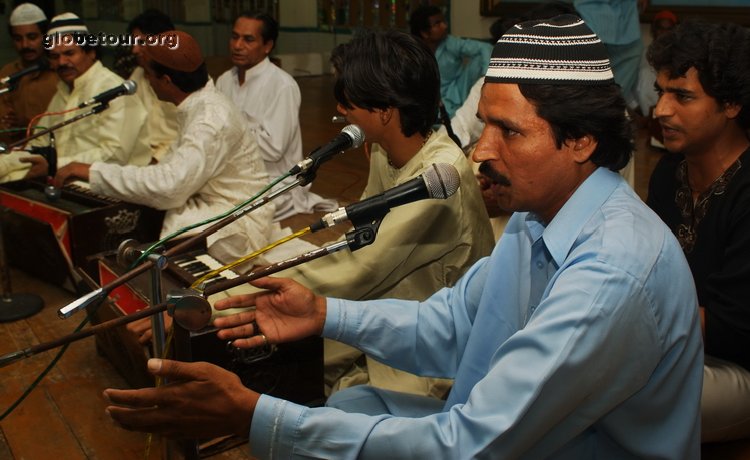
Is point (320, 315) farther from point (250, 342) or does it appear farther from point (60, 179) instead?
point (60, 179)

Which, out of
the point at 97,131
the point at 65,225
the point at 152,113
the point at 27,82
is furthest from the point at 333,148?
the point at 27,82

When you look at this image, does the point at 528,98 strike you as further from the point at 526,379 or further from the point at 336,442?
the point at 336,442

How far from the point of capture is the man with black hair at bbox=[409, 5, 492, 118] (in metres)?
5.80

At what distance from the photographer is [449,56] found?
5895 millimetres

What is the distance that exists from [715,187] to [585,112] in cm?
106

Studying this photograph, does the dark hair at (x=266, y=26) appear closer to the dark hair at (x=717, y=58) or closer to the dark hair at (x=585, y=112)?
the dark hair at (x=717, y=58)

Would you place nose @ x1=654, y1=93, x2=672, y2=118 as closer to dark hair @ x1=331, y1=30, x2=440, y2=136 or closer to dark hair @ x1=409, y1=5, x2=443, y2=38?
dark hair @ x1=331, y1=30, x2=440, y2=136

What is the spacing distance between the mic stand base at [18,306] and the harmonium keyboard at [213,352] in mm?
757

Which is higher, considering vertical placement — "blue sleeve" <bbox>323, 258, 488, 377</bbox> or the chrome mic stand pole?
"blue sleeve" <bbox>323, 258, 488, 377</bbox>

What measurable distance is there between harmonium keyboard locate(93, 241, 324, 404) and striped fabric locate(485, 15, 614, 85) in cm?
105

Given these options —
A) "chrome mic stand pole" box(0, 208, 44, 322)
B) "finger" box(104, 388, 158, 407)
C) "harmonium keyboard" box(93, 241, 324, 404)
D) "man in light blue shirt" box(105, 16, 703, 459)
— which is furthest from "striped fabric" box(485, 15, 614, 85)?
"chrome mic stand pole" box(0, 208, 44, 322)

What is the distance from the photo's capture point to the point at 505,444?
3.77ft

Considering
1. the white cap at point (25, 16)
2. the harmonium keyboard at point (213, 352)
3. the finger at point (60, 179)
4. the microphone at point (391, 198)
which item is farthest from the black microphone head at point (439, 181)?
the white cap at point (25, 16)

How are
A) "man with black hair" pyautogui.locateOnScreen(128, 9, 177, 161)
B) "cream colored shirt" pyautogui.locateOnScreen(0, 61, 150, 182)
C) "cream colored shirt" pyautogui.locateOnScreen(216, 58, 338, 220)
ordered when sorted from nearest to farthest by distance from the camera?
"cream colored shirt" pyautogui.locateOnScreen(0, 61, 150, 182) → "man with black hair" pyautogui.locateOnScreen(128, 9, 177, 161) → "cream colored shirt" pyautogui.locateOnScreen(216, 58, 338, 220)
